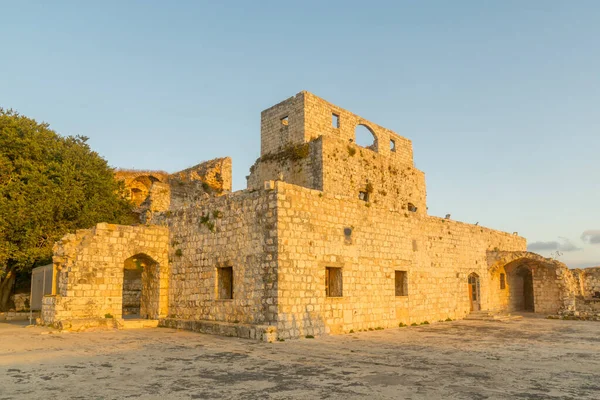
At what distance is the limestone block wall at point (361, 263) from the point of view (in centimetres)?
1224

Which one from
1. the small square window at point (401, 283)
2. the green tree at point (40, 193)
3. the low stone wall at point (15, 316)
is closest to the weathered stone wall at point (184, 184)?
the green tree at point (40, 193)

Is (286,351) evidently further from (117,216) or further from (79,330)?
(117,216)

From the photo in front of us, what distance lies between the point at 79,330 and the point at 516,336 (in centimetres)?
1290

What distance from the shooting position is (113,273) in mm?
14797

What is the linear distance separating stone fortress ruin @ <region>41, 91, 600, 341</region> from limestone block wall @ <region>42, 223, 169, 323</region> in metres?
0.03

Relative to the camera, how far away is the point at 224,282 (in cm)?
1392

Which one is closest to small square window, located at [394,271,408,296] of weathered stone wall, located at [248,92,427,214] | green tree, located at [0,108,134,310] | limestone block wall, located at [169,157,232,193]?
weathered stone wall, located at [248,92,427,214]

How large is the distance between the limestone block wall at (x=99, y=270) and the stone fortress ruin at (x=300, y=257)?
0.03 metres

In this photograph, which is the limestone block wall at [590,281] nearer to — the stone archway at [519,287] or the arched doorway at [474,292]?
the stone archway at [519,287]

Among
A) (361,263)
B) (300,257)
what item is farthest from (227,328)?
(361,263)

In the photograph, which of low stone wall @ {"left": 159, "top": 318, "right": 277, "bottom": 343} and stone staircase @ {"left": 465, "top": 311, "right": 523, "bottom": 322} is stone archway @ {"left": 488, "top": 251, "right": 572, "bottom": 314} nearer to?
stone staircase @ {"left": 465, "top": 311, "right": 523, "bottom": 322}

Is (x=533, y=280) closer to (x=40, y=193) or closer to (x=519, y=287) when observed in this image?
(x=519, y=287)

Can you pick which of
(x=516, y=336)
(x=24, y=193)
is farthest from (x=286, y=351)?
(x=24, y=193)

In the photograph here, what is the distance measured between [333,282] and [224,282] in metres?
3.37
